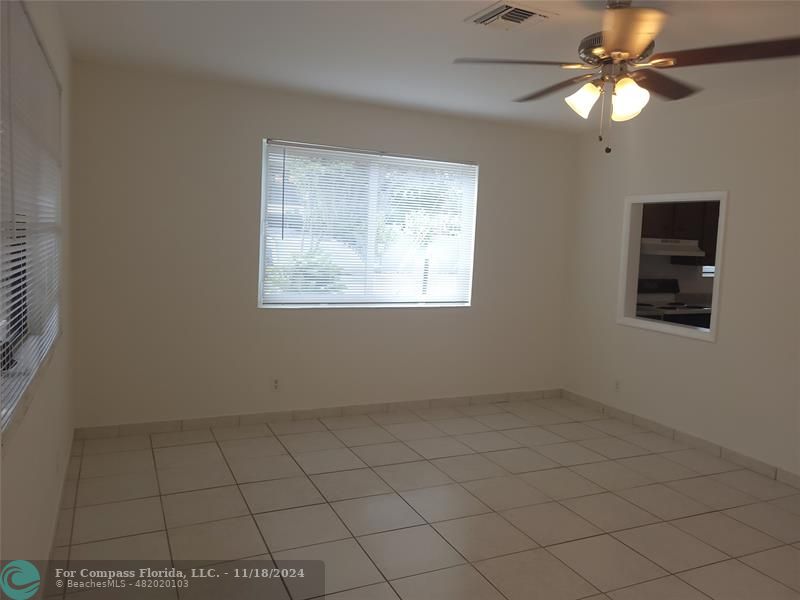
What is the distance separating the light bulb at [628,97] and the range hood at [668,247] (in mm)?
2978

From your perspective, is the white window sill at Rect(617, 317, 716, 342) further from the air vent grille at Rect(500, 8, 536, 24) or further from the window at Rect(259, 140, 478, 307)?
the air vent grille at Rect(500, 8, 536, 24)

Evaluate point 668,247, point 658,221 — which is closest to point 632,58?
point 668,247

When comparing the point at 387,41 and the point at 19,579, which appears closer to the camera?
the point at 19,579

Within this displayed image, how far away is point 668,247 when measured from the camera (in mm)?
5402

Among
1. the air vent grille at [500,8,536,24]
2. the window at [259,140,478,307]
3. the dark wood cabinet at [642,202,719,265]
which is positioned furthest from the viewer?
the dark wood cabinet at [642,202,719,265]

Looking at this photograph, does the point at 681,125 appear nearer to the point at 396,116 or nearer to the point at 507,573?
the point at 396,116

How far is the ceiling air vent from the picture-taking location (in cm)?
261

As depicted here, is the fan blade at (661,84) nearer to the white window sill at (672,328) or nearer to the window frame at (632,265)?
the window frame at (632,265)

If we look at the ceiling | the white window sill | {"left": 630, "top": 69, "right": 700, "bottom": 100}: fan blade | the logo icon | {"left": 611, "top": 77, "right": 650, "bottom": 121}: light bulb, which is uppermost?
the ceiling

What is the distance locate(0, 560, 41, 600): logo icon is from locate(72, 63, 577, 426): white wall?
216cm

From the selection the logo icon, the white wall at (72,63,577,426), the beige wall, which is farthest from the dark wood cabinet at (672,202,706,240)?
the logo icon

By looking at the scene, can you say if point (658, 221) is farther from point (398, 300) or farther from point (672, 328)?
point (398, 300)

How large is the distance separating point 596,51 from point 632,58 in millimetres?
158

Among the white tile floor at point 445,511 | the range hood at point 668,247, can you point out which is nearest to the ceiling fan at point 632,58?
the white tile floor at point 445,511
